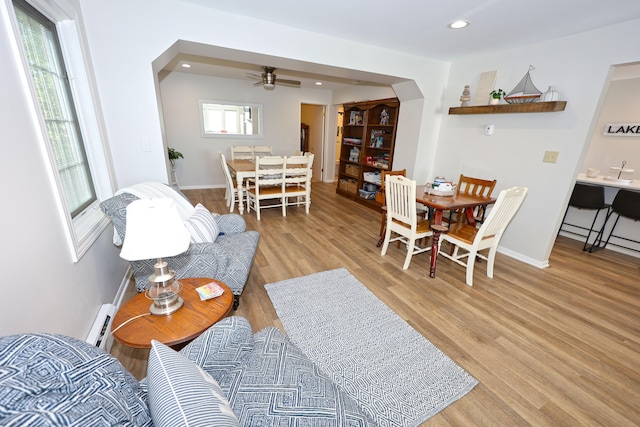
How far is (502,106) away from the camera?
3055 millimetres

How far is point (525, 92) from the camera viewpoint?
289 centimetres

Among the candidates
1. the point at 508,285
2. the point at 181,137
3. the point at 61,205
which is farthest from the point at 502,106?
the point at 181,137

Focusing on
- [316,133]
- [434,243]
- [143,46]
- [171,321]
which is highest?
[143,46]

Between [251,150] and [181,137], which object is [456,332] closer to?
[251,150]

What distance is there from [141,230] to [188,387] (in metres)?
0.72

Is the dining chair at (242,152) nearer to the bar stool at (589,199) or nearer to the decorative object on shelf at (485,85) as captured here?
the decorative object on shelf at (485,85)

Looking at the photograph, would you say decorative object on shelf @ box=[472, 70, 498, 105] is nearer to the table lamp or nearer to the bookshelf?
the bookshelf

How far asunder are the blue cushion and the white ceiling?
262cm

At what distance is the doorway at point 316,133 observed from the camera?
6.95 m

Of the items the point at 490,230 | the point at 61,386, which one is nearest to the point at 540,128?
the point at 490,230

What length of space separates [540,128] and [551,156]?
34 centimetres

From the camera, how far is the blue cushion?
1.53ft

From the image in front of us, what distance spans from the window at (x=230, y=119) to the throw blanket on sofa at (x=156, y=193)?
3928 millimetres

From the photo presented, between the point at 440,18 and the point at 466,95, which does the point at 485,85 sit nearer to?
the point at 466,95
